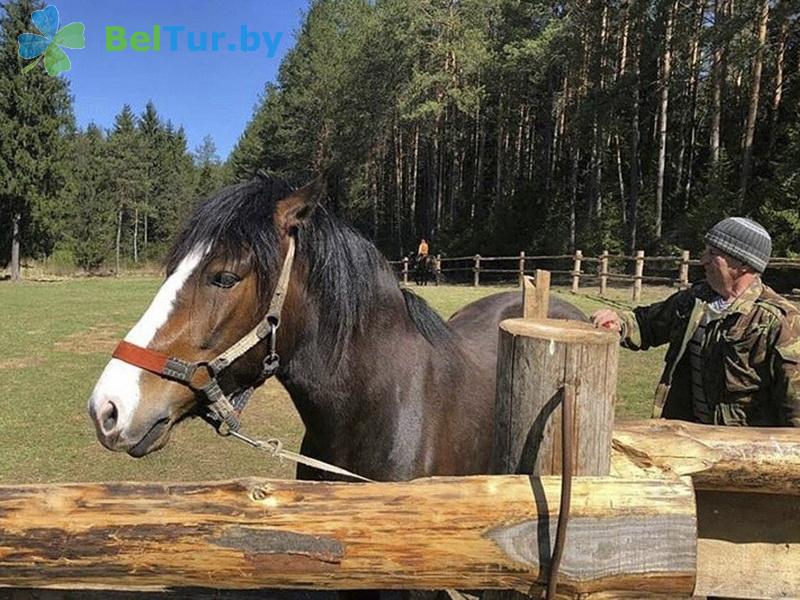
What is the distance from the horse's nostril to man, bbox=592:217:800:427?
172cm

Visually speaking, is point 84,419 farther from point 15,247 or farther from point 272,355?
point 15,247

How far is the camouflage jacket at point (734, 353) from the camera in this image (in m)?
2.56

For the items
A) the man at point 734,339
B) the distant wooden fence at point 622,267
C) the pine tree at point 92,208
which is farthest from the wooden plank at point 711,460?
the pine tree at point 92,208

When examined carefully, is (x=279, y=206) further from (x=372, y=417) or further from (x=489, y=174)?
(x=489, y=174)

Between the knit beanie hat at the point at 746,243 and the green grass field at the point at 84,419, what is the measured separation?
12.9 feet

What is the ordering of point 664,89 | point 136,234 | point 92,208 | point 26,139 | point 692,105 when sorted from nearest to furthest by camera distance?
point 664,89 → point 692,105 → point 26,139 → point 92,208 → point 136,234

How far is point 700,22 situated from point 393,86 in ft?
52.7

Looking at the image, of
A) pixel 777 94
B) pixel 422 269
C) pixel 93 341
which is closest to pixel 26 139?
pixel 422 269

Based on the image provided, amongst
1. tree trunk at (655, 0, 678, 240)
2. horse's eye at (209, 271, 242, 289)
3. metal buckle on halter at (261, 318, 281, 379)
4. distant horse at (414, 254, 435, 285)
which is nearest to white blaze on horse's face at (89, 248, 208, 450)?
horse's eye at (209, 271, 242, 289)

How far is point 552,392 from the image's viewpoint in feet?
4.39

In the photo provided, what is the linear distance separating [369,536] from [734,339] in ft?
6.56

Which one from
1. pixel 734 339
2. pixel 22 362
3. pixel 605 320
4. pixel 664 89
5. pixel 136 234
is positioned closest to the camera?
pixel 605 320

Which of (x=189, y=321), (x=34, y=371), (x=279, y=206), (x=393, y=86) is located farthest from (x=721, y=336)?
(x=393, y=86)

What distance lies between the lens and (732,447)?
1547 millimetres
